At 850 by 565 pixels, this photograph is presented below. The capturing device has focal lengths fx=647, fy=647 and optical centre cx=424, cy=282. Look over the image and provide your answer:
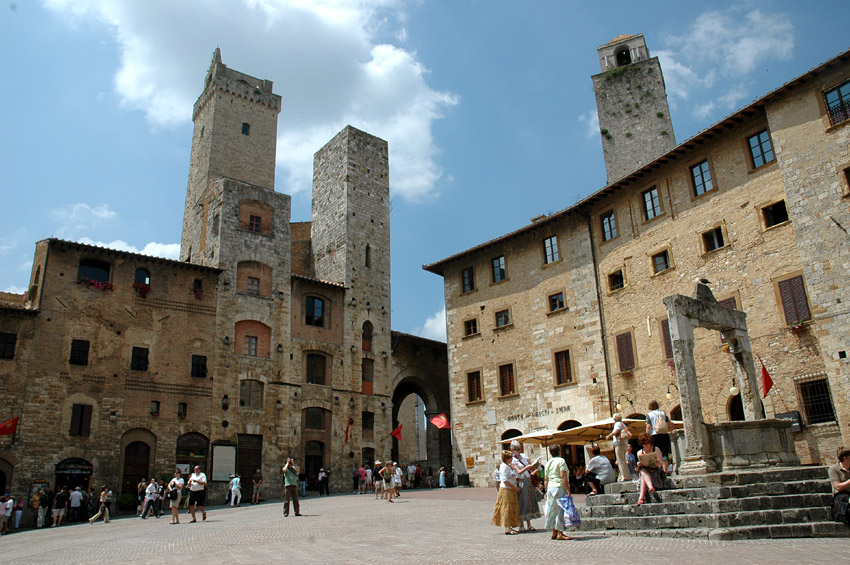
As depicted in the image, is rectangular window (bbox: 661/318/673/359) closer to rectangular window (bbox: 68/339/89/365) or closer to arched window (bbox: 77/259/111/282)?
rectangular window (bbox: 68/339/89/365)

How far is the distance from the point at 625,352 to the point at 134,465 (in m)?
20.0

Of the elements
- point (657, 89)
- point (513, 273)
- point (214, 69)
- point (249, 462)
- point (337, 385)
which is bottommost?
point (249, 462)

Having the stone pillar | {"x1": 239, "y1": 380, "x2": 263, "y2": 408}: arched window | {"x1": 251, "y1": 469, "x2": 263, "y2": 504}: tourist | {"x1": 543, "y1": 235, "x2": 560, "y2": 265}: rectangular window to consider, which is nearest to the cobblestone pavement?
the stone pillar

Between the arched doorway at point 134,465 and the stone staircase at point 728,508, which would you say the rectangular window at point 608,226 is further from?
the arched doorway at point 134,465

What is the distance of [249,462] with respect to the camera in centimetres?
2883

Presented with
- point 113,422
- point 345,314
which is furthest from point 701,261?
point 113,422

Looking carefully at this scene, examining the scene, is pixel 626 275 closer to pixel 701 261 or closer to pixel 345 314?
pixel 701 261

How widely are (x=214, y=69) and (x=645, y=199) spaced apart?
2617cm

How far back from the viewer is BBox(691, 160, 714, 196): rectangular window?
76.2ft

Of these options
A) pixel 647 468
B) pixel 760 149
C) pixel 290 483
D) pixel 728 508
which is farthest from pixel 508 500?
pixel 760 149

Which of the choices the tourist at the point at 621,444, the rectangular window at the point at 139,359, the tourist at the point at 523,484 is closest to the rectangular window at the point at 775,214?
the tourist at the point at 621,444

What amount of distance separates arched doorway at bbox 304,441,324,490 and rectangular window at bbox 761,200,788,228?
21.5 meters

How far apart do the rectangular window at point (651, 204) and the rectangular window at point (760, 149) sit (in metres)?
3.90

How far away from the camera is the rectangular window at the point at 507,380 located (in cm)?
2938
